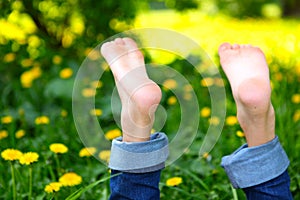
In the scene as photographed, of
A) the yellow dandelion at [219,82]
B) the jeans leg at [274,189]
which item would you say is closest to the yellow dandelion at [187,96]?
the yellow dandelion at [219,82]

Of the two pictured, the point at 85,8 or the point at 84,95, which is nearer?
the point at 84,95

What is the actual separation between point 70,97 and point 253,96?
57.8 inches

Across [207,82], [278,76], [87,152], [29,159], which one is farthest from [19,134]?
[278,76]

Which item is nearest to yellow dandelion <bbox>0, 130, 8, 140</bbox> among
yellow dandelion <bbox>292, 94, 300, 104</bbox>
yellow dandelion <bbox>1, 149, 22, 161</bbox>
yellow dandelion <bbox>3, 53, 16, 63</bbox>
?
yellow dandelion <bbox>1, 149, 22, 161</bbox>

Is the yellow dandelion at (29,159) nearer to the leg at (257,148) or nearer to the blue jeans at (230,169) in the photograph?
the blue jeans at (230,169)

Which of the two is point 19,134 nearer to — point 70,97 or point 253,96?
point 70,97

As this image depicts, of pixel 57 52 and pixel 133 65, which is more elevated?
pixel 133 65

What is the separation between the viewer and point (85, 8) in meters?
3.07

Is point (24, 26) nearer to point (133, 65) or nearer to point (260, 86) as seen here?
point (133, 65)

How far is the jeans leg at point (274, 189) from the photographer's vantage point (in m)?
1.32

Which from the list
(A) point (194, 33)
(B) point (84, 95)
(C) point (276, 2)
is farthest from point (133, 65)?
(C) point (276, 2)

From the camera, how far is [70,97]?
261 centimetres

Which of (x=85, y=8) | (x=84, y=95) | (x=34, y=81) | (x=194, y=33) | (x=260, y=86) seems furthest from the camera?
(x=194, y=33)

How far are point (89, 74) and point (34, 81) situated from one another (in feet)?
0.88
